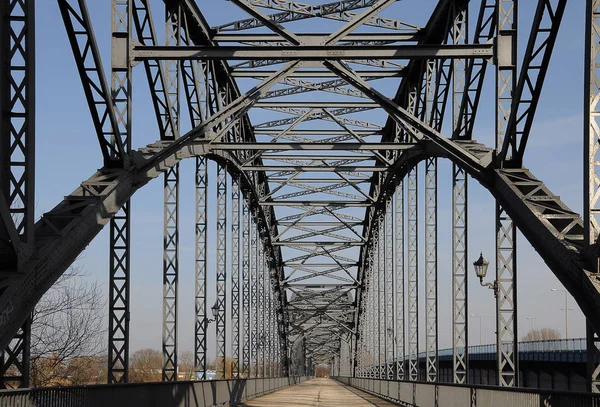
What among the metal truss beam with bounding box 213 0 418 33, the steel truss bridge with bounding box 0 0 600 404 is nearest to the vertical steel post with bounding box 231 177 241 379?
the steel truss bridge with bounding box 0 0 600 404

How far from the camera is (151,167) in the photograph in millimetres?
22344

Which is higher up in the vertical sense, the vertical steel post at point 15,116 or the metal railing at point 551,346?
the vertical steel post at point 15,116

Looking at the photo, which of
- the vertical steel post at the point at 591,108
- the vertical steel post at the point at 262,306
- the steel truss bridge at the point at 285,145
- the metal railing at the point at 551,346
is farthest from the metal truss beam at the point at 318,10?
the vertical steel post at the point at 262,306

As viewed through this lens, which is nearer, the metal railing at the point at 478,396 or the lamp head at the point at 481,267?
the metal railing at the point at 478,396

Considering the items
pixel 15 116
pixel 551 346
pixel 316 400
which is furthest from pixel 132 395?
pixel 551 346

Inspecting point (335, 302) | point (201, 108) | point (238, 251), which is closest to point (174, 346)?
point (201, 108)

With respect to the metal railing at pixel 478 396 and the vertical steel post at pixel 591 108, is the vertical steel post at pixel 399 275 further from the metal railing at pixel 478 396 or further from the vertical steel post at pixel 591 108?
the vertical steel post at pixel 591 108

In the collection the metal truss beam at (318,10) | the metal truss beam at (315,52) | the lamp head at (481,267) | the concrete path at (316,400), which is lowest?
the concrete path at (316,400)

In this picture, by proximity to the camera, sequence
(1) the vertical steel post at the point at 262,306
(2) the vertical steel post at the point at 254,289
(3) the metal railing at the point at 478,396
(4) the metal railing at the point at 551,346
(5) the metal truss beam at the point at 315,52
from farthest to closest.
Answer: (1) the vertical steel post at the point at 262,306 < (2) the vertical steel post at the point at 254,289 < (4) the metal railing at the point at 551,346 < (5) the metal truss beam at the point at 315,52 < (3) the metal railing at the point at 478,396

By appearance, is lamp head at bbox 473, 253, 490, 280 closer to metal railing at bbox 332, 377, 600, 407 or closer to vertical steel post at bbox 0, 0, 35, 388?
metal railing at bbox 332, 377, 600, 407

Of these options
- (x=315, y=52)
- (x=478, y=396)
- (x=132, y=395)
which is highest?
(x=315, y=52)

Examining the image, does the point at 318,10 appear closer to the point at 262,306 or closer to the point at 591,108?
the point at 591,108

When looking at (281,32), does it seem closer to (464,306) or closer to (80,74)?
(80,74)

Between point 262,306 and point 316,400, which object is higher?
point 262,306
